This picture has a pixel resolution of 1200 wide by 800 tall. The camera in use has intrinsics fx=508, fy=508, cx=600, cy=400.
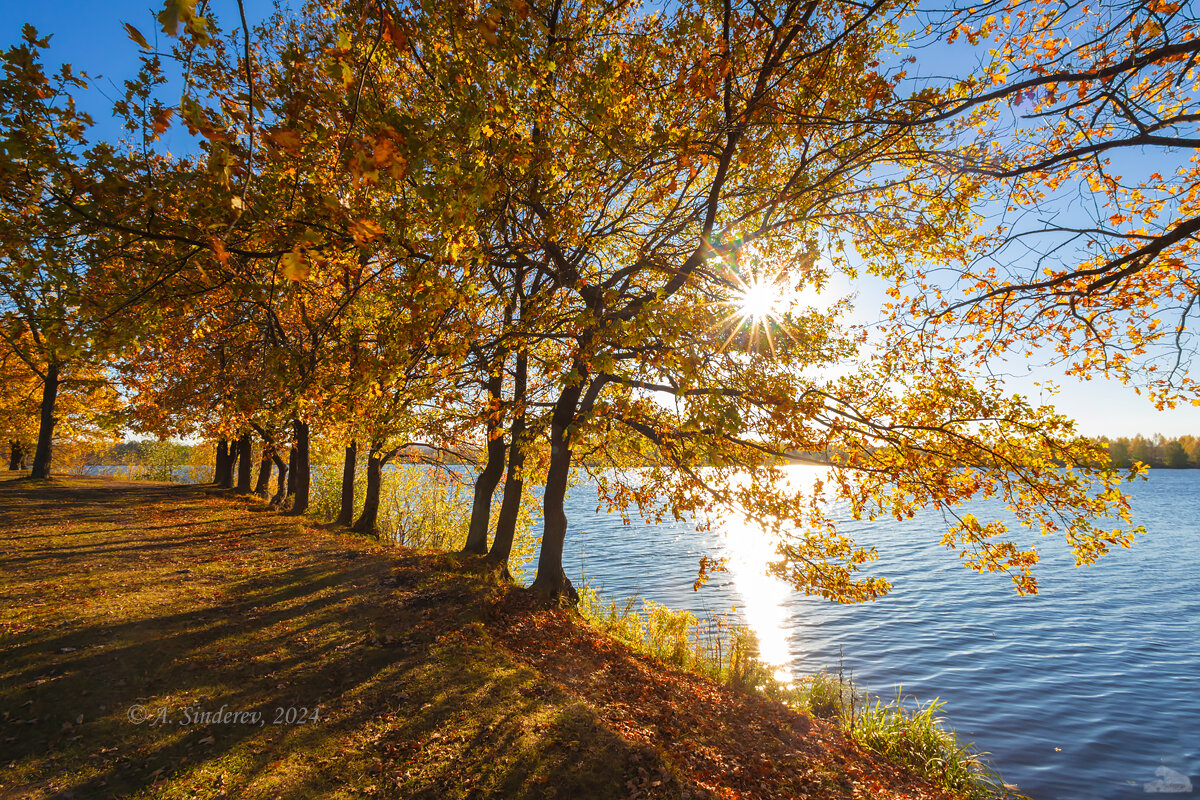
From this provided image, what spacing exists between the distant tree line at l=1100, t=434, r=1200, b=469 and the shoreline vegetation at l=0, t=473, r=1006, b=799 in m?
88.8

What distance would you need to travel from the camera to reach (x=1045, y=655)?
16.0 metres

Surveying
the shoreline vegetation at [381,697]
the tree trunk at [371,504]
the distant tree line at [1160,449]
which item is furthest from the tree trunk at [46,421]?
the distant tree line at [1160,449]

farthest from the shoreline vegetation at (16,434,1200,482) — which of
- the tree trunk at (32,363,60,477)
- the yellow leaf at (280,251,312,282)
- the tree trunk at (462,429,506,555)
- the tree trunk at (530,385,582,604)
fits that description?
the yellow leaf at (280,251,312,282)

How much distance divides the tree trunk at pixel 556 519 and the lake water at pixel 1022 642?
16.3 ft

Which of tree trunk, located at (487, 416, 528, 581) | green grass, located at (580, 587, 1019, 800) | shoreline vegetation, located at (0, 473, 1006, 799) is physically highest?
tree trunk, located at (487, 416, 528, 581)

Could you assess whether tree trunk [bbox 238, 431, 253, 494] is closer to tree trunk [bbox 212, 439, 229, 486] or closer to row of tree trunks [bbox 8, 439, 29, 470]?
tree trunk [bbox 212, 439, 229, 486]

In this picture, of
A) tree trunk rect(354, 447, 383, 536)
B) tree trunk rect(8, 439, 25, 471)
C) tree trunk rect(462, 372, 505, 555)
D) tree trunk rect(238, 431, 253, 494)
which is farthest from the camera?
tree trunk rect(8, 439, 25, 471)

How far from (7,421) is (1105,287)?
45667 millimetres

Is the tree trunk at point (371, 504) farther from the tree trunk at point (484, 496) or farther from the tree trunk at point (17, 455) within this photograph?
the tree trunk at point (17, 455)

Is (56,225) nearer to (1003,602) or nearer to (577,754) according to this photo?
(577,754)

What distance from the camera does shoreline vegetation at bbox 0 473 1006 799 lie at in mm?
5180

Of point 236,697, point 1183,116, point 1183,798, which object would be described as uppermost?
point 1183,116

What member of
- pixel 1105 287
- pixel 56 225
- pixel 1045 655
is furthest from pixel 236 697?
pixel 1045 655

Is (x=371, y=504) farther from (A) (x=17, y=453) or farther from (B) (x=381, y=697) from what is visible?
(A) (x=17, y=453)
